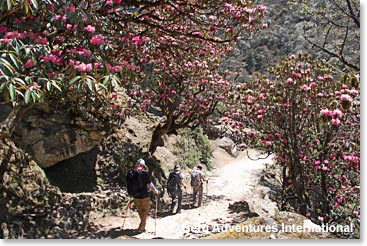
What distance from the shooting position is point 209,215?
855 centimetres

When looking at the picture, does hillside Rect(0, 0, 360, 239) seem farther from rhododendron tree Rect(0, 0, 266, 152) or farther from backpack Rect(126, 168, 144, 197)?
backpack Rect(126, 168, 144, 197)

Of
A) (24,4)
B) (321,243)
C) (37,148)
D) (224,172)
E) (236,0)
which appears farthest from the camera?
(224,172)

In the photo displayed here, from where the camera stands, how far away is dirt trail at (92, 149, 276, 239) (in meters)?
6.79

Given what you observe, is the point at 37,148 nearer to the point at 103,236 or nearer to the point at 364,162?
the point at 103,236

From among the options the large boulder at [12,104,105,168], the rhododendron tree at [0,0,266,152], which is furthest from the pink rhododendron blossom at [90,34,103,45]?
the large boulder at [12,104,105,168]

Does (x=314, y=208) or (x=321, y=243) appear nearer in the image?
(x=321, y=243)

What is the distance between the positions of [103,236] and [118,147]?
3938 mm

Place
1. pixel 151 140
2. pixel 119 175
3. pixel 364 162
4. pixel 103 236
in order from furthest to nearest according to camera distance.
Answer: pixel 151 140
pixel 119 175
pixel 103 236
pixel 364 162

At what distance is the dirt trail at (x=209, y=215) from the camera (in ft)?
22.3

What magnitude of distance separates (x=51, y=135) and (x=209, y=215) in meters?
4.09

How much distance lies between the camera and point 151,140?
37.6ft

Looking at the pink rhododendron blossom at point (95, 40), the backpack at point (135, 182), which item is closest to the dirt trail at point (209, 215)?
the backpack at point (135, 182)

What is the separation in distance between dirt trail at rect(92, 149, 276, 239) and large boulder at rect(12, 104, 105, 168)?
69.9 inches

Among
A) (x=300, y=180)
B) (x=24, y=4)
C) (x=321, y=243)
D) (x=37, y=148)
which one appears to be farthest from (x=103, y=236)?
(x=24, y=4)
